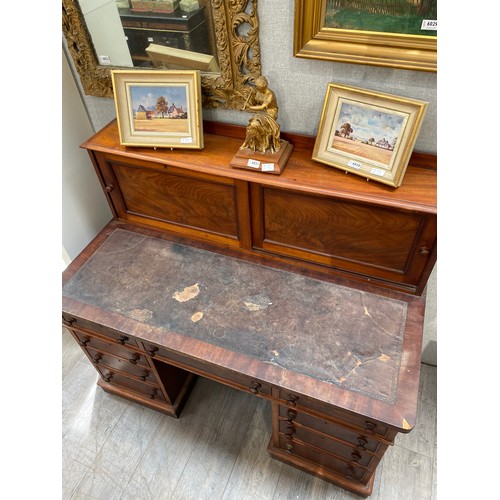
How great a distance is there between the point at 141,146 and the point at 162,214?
1.04 feet

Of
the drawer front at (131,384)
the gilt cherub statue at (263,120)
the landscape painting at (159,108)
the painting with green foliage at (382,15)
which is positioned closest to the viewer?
the painting with green foliage at (382,15)

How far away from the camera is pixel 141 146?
4.71 ft

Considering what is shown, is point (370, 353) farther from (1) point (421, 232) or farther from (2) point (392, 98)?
(2) point (392, 98)

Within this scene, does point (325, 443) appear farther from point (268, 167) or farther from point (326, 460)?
point (268, 167)

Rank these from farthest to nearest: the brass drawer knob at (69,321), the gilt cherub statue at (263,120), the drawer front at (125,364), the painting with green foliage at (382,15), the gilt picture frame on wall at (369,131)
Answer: the drawer front at (125,364)
the brass drawer knob at (69,321)
the gilt cherub statue at (263,120)
the gilt picture frame on wall at (369,131)
the painting with green foliage at (382,15)

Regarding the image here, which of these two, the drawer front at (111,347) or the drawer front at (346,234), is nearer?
the drawer front at (346,234)

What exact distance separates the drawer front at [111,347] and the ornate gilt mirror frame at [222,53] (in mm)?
1013

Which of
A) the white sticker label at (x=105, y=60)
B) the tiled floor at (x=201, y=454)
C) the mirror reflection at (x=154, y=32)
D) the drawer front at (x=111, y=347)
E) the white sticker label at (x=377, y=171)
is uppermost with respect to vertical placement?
the mirror reflection at (x=154, y=32)

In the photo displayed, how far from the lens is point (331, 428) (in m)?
1.36

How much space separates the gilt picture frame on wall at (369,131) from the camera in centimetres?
115

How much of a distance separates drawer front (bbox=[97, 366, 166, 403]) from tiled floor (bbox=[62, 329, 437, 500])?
136 millimetres

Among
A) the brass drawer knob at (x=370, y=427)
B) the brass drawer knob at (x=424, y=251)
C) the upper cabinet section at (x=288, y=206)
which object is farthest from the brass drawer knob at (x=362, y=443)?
the brass drawer knob at (x=424, y=251)

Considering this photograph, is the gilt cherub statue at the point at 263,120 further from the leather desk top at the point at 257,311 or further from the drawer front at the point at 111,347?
the drawer front at the point at 111,347

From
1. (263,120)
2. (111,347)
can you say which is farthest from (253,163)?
(111,347)
